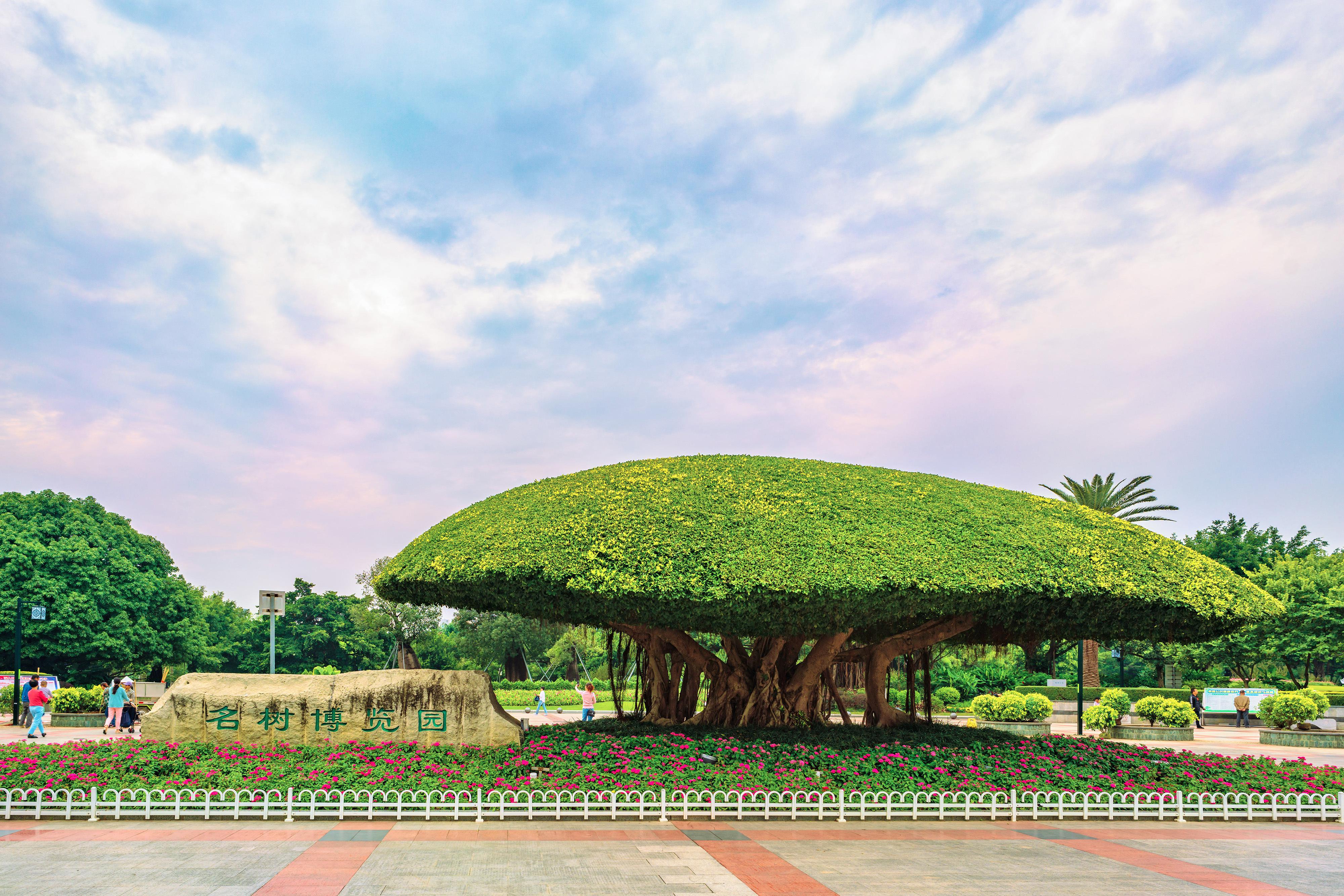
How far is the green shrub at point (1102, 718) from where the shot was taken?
1003 inches

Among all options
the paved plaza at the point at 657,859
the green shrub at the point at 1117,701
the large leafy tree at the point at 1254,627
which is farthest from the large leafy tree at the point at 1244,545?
the paved plaza at the point at 657,859

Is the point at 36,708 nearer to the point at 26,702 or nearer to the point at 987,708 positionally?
the point at 26,702

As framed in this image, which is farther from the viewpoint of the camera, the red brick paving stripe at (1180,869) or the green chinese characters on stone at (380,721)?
the green chinese characters on stone at (380,721)

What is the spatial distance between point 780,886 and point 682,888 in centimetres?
82

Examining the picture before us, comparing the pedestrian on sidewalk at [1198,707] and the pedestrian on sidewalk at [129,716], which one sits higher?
the pedestrian on sidewalk at [129,716]

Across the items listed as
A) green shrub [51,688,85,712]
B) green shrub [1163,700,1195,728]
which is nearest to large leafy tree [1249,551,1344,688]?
green shrub [1163,700,1195,728]

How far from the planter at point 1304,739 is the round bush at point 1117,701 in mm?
4641

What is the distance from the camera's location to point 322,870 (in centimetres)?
791

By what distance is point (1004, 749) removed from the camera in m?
13.2

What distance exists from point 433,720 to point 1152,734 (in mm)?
21159

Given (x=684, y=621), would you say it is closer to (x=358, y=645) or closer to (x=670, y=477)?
(x=670, y=477)

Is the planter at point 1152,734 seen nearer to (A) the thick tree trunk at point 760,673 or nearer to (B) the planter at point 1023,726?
(B) the planter at point 1023,726

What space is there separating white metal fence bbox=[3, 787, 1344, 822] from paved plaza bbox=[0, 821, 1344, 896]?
8.3 inches

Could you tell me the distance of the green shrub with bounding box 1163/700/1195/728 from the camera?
85.3 ft
